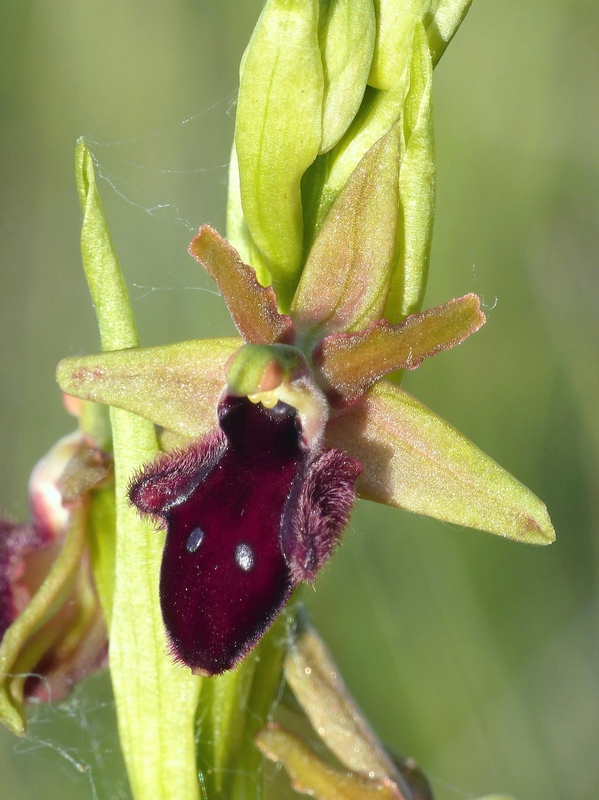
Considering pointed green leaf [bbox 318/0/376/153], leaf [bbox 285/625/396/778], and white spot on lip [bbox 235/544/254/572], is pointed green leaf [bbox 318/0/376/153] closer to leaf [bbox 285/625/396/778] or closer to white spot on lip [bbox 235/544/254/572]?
white spot on lip [bbox 235/544/254/572]

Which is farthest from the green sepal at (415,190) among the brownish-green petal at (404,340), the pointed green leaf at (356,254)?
the brownish-green petal at (404,340)

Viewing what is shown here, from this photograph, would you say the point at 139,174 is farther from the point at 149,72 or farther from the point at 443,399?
the point at 443,399

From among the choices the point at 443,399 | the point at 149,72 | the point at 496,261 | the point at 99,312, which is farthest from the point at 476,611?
the point at 149,72

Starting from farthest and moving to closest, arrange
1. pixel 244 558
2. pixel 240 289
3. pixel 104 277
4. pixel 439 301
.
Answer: pixel 439 301 → pixel 104 277 → pixel 240 289 → pixel 244 558

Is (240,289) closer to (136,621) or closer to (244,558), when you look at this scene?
(244,558)

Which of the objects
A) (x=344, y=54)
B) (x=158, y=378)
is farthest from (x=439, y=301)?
(x=158, y=378)

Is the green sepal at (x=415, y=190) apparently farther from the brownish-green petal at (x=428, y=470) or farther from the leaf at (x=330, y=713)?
the leaf at (x=330, y=713)

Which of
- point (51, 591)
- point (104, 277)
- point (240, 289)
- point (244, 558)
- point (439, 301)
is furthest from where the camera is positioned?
point (439, 301)
